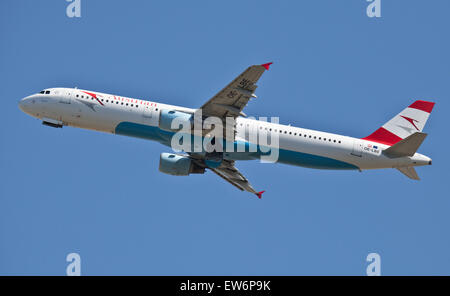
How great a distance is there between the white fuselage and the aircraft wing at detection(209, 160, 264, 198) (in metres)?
3.85

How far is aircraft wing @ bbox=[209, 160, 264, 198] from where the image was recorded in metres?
50.5

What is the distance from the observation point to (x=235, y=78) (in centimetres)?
4141

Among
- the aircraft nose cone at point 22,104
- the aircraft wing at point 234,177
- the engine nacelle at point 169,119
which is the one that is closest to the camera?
the engine nacelle at point 169,119

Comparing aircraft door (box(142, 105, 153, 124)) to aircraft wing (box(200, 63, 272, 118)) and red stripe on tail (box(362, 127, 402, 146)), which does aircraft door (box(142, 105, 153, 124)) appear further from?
red stripe on tail (box(362, 127, 402, 146))

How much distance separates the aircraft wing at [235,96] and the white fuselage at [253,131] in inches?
109

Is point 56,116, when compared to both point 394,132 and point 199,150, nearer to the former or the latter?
point 199,150

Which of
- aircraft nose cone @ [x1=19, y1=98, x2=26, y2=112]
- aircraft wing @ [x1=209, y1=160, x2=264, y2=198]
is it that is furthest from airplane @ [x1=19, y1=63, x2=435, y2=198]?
aircraft wing @ [x1=209, y1=160, x2=264, y2=198]

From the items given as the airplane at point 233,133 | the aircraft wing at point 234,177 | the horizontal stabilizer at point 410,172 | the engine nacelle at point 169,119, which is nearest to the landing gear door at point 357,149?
the airplane at point 233,133

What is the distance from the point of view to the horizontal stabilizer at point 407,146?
144ft

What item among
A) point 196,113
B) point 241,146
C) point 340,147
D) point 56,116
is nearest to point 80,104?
point 56,116

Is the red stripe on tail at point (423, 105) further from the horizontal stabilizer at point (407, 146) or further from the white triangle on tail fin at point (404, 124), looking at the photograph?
→ the horizontal stabilizer at point (407, 146)

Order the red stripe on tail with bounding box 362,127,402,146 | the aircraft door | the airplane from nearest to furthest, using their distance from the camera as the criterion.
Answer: the airplane
the aircraft door
the red stripe on tail with bounding box 362,127,402,146

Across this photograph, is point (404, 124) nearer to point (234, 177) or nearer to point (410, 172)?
point (410, 172)

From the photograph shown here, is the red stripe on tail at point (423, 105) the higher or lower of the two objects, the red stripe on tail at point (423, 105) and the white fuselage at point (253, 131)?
the higher
